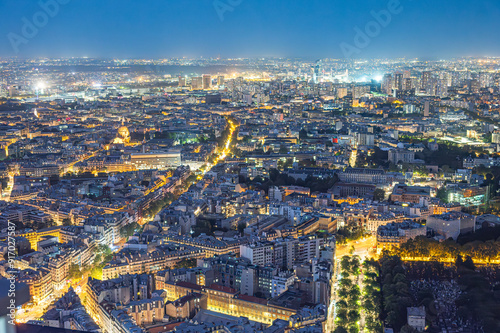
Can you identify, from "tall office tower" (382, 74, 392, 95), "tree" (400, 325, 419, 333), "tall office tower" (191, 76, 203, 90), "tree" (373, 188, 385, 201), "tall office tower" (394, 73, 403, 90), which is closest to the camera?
"tree" (400, 325, 419, 333)

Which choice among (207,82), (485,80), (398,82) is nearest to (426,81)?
(398,82)

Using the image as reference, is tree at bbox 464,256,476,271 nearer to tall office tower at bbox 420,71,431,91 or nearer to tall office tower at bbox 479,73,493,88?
tall office tower at bbox 420,71,431,91

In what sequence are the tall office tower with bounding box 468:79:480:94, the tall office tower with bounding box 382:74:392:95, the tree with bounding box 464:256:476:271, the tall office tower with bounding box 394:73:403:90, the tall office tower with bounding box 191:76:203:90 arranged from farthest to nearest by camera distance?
1. the tall office tower with bounding box 191:76:203:90
2. the tall office tower with bounding box 394:73:403:90
3. the tall office tower with bounding box 382:74:392:95
4. the tall office tower with bounding box 468:79:480:94
5. the tree with bounding box 464:256:476:271

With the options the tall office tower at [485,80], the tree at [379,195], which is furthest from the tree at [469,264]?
the tall office tower at [485,80]

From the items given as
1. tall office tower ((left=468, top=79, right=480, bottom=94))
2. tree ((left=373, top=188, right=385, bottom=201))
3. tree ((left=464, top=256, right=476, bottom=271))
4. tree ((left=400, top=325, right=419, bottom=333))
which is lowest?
tree ((left=400, top=325, right=419, bottom=333))

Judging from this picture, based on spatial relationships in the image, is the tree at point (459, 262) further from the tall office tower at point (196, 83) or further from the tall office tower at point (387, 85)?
the tall office tower at point (196, 83)

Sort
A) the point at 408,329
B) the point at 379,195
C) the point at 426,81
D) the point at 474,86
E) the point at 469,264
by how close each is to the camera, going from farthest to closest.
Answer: the point at 426,81
the point at 474,86
the point at 379,195
the point at 469,264
the point at 408,329

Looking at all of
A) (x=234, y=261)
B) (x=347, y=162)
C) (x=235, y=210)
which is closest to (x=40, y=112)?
(x=347, y=162)

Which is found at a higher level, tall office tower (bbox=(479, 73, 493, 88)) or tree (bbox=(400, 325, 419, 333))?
tall office tower (bbox=(479, 73, 493, 88))

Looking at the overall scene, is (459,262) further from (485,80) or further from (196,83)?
(196,83)

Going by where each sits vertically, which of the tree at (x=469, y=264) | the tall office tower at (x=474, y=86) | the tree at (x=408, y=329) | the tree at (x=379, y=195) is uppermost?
the tall office tower at (x=474, y=86)

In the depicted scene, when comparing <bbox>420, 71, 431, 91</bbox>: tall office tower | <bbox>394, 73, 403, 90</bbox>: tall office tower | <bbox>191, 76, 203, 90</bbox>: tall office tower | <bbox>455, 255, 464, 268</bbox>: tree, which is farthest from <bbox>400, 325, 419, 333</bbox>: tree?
<bbox>191, 76, 203, 90</bbox>: tall office tower

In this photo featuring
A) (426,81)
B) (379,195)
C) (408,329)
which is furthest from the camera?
(426,81)

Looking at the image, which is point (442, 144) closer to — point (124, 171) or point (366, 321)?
point (124, 171)
